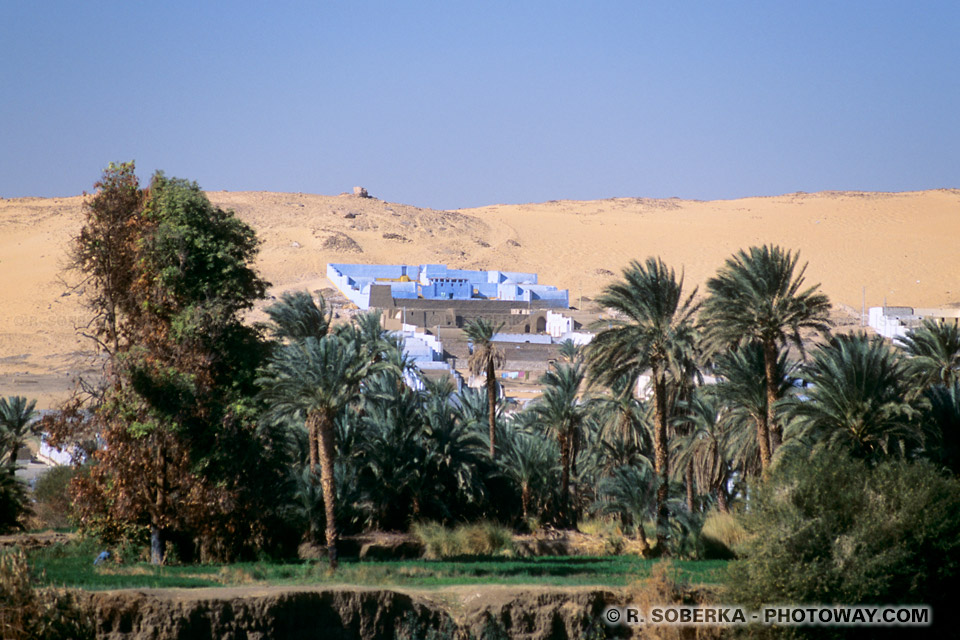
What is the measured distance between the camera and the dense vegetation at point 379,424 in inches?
588

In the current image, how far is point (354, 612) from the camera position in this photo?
13570 mm

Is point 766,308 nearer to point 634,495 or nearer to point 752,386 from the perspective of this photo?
point 752,386

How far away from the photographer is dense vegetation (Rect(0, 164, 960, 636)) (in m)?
14.9

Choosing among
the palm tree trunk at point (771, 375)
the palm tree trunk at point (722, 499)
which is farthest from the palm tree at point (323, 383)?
the palm tree trunk at point (722, 499)

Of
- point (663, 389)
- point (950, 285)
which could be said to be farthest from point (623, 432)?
point (950, 285)

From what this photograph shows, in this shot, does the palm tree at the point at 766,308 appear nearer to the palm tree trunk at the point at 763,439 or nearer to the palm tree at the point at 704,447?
the palm tree trunk at the point at 763,439

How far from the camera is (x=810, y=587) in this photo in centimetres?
1394

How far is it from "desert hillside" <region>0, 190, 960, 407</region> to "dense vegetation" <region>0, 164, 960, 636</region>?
45579 millimetres

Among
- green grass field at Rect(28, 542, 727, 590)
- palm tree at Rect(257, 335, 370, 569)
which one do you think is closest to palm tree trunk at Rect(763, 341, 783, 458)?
green grass field at Rect(28, 542, 727, 590)

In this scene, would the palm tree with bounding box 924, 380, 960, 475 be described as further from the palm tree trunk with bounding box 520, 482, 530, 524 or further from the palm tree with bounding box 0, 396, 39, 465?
the palm tree with bounding box 0, 396, 39, 465

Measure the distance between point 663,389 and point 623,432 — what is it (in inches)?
213

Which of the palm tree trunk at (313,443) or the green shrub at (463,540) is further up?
the palm tree trunk at (313,443)

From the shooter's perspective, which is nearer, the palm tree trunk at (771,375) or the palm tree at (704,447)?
the palm tree trunk at (771,375)

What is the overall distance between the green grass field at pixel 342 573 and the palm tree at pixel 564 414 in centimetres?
764
